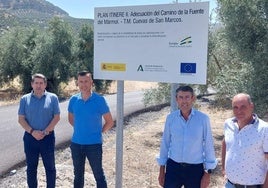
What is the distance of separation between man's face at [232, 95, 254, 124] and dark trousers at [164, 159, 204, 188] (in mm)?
662

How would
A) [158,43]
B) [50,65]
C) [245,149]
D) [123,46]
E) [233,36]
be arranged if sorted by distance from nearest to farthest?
[245,149], [158,43], [123,46], [233,36], [50,65]

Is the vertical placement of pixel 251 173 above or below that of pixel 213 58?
below

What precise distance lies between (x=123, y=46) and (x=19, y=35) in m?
27.3

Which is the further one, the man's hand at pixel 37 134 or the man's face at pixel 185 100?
the man's hand at pixel 37 134

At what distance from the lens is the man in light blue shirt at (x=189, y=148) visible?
13.4 ft

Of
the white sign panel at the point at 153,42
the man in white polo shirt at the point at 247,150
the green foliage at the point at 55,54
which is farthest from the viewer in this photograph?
the green foliage at the point at 55,54

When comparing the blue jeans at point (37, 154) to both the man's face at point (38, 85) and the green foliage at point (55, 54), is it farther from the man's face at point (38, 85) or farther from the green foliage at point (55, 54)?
the green foliage at point (55, 54)

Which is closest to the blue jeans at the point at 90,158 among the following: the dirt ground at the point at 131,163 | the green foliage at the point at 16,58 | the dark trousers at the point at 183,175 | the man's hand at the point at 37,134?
the man's hand at the point at 37,134

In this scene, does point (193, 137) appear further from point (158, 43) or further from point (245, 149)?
point (158, 43)

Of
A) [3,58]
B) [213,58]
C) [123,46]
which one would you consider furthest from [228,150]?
[3,58]

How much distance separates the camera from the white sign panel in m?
4.86

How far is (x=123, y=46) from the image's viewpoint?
18.1ft

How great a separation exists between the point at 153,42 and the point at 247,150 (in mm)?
2044

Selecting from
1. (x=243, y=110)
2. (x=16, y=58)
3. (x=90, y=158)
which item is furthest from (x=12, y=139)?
(x=16, y=58)
